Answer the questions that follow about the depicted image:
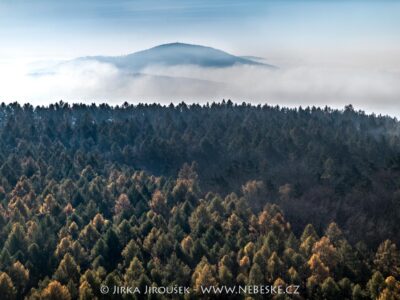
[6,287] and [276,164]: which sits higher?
[276,164]

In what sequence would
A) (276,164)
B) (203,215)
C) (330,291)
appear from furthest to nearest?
(276,164) < (203,215) < (330,291)

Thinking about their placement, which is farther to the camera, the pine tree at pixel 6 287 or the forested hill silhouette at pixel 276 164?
the forested hill silhouette at pixel 276 164

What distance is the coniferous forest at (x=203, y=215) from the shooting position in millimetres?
83750

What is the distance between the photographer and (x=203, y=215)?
362 ft

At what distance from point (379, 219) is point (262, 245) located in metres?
38.2

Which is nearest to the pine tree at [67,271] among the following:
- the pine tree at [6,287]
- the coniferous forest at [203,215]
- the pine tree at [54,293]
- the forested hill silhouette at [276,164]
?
the coniferous forest at [203,215]

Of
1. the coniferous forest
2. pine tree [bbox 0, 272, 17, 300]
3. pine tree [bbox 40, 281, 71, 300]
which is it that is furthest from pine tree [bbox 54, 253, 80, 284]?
pine tree [bbox 40, 281, 71, 300]

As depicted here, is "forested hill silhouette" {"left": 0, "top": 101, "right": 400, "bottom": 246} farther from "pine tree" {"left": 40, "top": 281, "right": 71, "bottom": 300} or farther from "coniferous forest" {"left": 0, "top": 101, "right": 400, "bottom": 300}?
"pine tree" {"left": 40, "top": 281, "right": 71, "bottom": 300}

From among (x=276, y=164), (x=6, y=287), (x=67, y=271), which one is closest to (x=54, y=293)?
(x=6, y=287)

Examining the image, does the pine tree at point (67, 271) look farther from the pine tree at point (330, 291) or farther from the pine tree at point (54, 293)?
the pine tree at point (330, 291)


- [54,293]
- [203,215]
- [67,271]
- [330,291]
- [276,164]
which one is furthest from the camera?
[276,164]

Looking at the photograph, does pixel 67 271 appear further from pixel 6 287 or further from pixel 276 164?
pixel 276 164

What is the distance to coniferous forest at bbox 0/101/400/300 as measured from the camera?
8375 centimetres

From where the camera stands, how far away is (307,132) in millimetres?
195625
